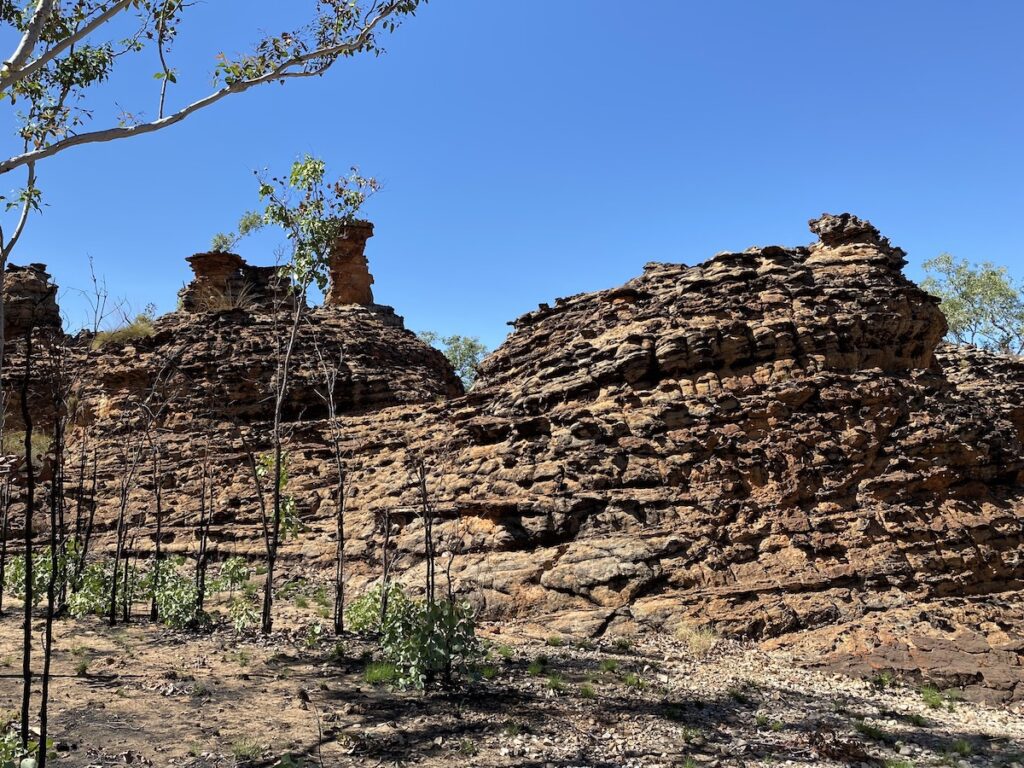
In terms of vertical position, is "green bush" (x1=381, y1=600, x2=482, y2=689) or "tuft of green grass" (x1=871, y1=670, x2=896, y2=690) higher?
"green bush" (x1=381, y1=600, x2=482, y2=689)

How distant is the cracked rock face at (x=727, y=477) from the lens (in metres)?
17.0

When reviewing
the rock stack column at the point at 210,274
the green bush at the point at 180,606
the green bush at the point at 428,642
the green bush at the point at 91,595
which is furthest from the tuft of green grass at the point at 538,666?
the rock stack column at the point at 210,274

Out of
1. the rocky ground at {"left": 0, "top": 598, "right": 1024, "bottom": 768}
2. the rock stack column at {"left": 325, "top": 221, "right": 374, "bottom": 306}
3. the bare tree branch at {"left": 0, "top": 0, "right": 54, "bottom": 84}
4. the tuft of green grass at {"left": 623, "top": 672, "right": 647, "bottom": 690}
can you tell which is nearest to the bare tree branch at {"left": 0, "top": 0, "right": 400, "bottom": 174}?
the bare tree branch at {"left": 0, "top": 0, "right": 54, "bottom": 84}

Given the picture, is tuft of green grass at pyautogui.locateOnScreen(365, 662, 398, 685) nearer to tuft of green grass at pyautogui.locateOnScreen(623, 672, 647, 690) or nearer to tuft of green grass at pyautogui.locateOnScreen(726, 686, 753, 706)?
tuft of green grass at pyautogui.locateOnScreen(623, 672, 647, 690)

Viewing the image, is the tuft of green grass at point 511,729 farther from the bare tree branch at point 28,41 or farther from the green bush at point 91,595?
the green bush at point 91,595

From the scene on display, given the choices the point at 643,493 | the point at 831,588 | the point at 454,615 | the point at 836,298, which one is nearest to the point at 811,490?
the point at 831,588

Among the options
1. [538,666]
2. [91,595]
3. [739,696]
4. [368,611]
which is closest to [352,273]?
[91,595]

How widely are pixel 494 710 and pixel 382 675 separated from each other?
7.58 ft

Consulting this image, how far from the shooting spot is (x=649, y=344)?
22.6 meters

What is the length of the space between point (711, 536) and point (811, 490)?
3.15m

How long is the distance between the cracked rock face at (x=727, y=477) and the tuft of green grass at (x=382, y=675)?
589 centimetres

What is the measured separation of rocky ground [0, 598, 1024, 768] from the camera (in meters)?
9.26

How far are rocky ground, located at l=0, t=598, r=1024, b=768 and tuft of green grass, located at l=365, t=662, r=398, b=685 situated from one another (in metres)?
0.25

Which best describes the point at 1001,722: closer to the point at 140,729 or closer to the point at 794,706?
the point at 794,706
